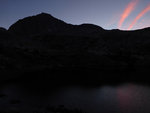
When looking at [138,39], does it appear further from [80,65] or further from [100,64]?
[80,65]

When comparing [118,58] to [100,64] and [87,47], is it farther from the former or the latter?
[87,47]

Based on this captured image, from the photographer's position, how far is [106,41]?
607 ft

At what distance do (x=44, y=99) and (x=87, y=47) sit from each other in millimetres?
136961

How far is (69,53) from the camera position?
139 meters

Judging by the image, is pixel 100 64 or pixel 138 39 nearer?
pixel 100 64

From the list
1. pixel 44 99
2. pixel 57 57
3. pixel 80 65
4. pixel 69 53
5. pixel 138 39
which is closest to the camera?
pixel 44 99

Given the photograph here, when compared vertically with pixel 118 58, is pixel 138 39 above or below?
above

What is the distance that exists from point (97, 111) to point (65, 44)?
163904mm

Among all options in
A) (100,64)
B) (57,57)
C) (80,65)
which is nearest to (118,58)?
(100,64)

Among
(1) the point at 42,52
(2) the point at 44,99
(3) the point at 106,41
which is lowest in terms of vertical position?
(2) the point at 44,99

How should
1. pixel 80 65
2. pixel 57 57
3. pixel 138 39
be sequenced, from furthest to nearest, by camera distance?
pixel 138 39
pixel 57 57
pixel 80 65

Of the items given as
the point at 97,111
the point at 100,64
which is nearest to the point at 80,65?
the point at 100,64

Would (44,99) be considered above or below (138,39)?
below

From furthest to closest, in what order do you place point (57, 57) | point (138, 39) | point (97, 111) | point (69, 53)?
point (138, 39), point (69, 53), point (57, 57), point (97, 111)
